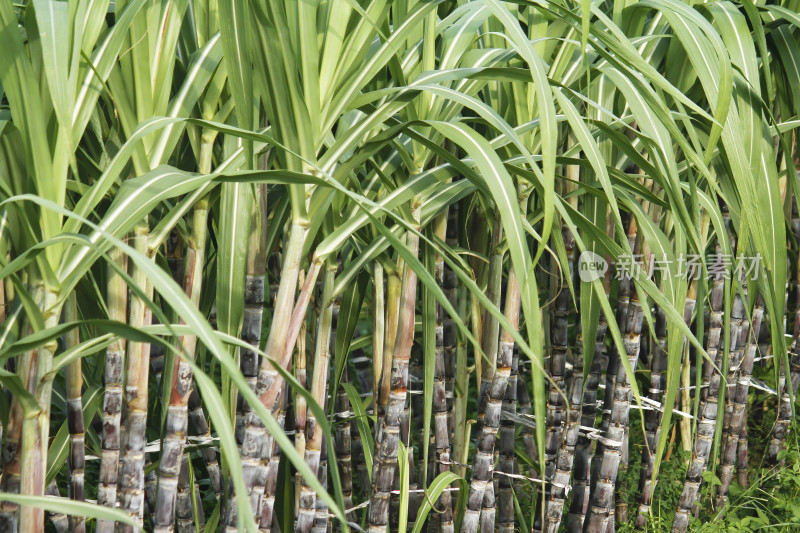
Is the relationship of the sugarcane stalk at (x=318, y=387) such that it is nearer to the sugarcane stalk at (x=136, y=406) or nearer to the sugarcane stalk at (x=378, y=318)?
the sugarcane stalk at (x=378, y=318)

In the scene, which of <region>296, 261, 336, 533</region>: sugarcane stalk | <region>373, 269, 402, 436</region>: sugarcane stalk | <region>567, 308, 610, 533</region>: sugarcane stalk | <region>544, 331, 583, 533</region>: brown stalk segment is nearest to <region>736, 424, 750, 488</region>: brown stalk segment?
<region>567, 308, 610, 533</region>: sugarcane stalk

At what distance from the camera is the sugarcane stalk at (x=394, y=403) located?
873mm

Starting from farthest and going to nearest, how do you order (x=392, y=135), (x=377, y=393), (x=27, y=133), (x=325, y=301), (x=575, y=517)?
(x=575, y=517), (x=377, y=393), (x=325, y=301), (x=392, y=135), (x=27, y=133)

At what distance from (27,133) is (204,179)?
140 millimetres

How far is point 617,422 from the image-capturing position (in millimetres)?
1145

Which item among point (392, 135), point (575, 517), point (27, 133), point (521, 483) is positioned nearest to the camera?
point (27, 133)

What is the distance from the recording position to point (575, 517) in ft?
4.02

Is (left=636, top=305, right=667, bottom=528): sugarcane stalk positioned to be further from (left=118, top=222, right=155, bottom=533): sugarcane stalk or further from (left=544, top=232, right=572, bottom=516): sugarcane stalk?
(left=118, top=222, right=155, bottom=533): sugarcane stalk

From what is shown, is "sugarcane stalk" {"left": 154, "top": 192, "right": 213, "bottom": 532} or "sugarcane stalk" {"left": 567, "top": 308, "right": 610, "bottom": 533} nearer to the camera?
"sugarcane stalk" {"left": 154, "top": 192, "right": 213, "bottom": 532}

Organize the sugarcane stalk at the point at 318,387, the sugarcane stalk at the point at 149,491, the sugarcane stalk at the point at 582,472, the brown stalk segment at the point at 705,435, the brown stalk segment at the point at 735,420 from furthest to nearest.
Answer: the brown stalk segment at the point at 735,420 → the brown stalk segment at the point at 705,435 → the sugarcane stalk at the point at 582,472 → the sugarcane stalk at the point at 149,491 → the sugarcane stalk at the point at 318,387

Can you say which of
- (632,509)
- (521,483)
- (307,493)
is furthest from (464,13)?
(632,509)

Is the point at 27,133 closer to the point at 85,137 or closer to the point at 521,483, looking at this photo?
the point at 85,137

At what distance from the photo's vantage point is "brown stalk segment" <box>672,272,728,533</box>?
1.32 meters

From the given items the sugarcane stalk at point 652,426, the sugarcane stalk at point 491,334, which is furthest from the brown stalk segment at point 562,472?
the sugarcane stalk at point 652,426
